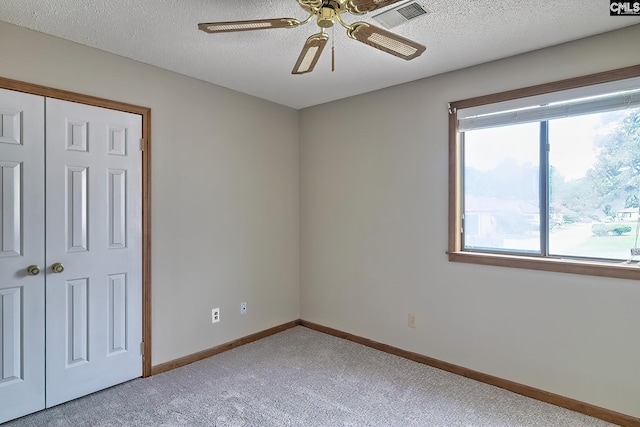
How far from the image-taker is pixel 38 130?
7.46 ft

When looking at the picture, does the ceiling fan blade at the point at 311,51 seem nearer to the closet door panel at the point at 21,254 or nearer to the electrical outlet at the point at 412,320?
the closet door panel at the point at 21,254

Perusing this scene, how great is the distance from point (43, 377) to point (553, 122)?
3845 mm

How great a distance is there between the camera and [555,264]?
242cm

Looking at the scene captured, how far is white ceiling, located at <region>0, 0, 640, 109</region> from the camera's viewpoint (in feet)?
6.45

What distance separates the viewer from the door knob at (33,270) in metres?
2.24

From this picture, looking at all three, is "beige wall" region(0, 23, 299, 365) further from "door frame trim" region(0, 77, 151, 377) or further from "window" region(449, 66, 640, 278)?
"window" region(449, 66, 640, 278)

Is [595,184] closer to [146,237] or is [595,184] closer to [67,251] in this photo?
[146,237]

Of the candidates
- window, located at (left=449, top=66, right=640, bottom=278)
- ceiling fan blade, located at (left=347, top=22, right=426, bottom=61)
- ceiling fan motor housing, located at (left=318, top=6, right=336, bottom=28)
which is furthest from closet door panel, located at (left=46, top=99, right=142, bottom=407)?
window, located at (left=449, top=66, right=640, bottom=278)

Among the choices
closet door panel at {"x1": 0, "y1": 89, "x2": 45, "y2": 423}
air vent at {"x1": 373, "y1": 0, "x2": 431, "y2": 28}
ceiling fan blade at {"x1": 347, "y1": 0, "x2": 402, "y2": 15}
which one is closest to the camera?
ceiling fan blade at {"x1": 347, "y1": 0, "x2": 402, "y2": 15}

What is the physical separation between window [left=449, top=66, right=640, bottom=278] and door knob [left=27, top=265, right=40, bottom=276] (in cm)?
294

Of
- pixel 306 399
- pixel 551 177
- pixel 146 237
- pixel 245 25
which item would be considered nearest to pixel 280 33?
pixel 245 25

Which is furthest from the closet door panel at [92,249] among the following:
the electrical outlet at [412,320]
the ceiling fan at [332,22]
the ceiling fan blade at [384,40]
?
the electrical outlet at [412,320]

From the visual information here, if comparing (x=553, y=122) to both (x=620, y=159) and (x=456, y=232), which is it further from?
(x=456, y=232)

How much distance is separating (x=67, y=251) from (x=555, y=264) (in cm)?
331
